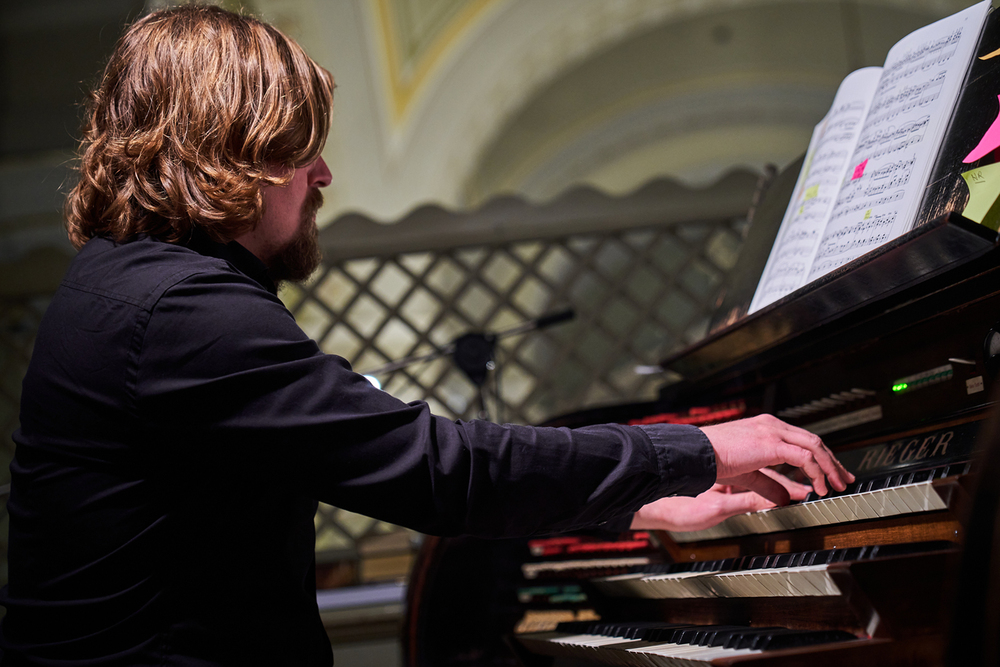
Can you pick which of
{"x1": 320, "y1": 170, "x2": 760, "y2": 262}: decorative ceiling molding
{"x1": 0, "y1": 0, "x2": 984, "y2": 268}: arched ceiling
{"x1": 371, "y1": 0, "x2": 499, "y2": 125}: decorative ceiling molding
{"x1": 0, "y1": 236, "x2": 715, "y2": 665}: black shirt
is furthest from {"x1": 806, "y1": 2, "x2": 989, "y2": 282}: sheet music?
{"x1": 371, "y1": 0, "x2": 499, "y2": 125}: decorative ceiling molding

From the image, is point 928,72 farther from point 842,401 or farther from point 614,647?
point 614,647

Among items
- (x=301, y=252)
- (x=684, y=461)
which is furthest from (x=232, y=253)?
(x=684, y=461)

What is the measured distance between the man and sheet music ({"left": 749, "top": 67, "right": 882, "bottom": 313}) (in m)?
0.42

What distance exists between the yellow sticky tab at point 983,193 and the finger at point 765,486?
0.36m

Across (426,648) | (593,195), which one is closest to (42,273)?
(593,195)

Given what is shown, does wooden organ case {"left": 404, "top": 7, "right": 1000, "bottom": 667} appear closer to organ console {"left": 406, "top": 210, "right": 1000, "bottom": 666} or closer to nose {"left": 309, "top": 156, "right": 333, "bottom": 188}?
organ console {"left": 406, "top": 210, "right": 1000, "bottom": 666}

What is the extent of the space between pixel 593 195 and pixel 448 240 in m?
0.60

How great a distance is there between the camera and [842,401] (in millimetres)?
1044

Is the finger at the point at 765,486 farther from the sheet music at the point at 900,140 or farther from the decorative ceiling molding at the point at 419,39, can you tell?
the decorative ceiling molding at the point at 419,39

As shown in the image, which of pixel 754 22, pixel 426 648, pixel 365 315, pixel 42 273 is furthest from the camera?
pixel 754 22

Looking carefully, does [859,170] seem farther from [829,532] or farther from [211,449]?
[211,449]

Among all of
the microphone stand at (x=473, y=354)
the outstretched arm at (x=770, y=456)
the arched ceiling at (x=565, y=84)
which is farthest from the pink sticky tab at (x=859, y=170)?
the arched ceiling at (x=565, y=84)

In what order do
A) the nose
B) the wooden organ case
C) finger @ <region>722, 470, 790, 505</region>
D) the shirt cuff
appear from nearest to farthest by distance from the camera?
the wooden organ case, the shirt cuff, finger @ <region>722, 470, 790, 505</region>, the nose

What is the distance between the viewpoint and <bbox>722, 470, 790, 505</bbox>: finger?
2.94 ft
